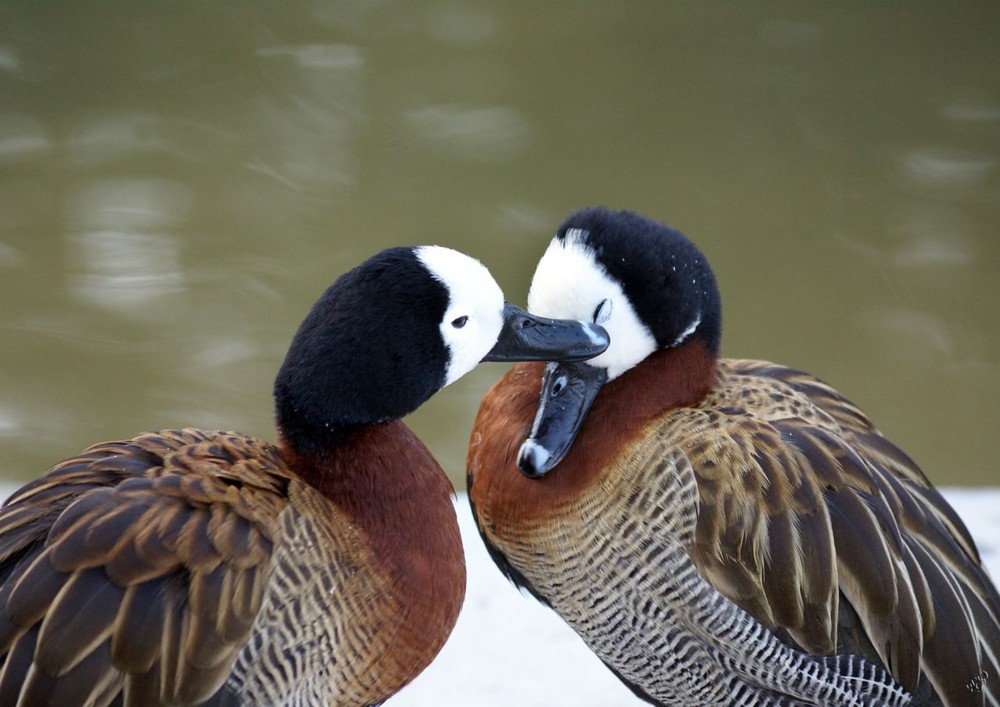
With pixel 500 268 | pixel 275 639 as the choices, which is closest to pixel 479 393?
pixel 500 268

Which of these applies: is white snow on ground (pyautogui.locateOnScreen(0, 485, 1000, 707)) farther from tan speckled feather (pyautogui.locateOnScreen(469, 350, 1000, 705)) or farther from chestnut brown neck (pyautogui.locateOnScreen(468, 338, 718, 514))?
chestnut brown neck (pyautogui.locateOnScreen(468, 338, 718, 514))

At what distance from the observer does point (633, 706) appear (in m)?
2.45

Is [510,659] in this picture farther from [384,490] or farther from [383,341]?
[383,341]

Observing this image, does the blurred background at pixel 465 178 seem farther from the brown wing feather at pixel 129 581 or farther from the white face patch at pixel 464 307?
the brown wing feather at pixel 129 581

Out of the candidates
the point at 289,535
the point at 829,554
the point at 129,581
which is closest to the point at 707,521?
the point at 829,554

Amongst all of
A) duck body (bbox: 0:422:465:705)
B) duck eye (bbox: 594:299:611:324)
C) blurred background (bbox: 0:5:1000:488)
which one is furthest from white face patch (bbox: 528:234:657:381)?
blurred background (bbox: 0:5:1000:488)

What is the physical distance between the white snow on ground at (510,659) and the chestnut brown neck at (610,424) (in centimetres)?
40

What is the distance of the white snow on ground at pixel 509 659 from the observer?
7.98ft

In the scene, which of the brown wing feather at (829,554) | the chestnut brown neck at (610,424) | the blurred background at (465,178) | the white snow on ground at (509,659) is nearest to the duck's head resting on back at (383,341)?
the chestnut brown neck at (610,424)

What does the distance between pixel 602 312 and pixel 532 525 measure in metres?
0.37

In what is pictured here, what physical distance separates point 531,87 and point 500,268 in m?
0.89

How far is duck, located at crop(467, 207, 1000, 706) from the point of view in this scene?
2.03 meters

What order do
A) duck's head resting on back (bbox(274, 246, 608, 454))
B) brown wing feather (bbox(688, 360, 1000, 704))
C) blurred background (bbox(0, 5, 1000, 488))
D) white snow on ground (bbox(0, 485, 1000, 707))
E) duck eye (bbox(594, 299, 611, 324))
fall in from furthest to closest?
blurred background (bbox(0, 5, 1000, 488)), white snow on ground (bbox(0, 485, 1000, 707)), duck eye (bbox(594, 299, 611, 324)), brown wing feather (bbox(688, 360, 1000, 704)), duck's head resting on back (bbox(274, 246, 608, 454))

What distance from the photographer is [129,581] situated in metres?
1.73
